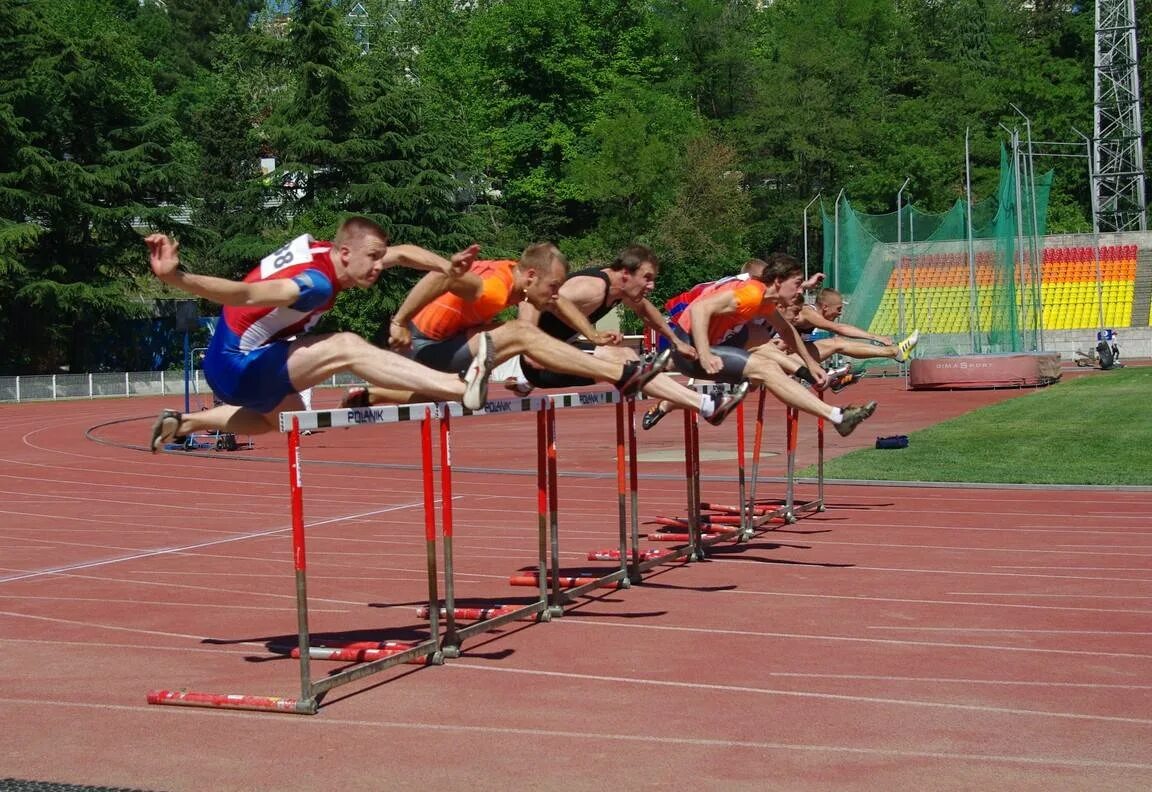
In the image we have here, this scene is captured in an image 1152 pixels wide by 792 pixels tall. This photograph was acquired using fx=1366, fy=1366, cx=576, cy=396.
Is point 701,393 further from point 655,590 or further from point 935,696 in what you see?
point 935,696

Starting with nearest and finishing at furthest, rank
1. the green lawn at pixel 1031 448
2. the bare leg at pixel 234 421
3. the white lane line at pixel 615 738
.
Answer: the white lane line at pixel 615 738, the bare leg at pixel 234 421, the green lawn at pixel 1031 448

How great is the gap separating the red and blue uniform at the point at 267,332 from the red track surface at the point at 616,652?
1.36 metres

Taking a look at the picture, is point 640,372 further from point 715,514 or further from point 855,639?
point 715,514

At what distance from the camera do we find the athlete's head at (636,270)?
829 cm

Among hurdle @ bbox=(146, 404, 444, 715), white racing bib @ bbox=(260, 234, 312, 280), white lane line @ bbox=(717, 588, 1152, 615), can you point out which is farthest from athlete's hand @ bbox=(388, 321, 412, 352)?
white lane line @ bbox=(717, 588, 1152, 615)

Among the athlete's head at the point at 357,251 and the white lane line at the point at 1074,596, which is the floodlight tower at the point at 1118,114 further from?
the athlete's head at the point at 357,251

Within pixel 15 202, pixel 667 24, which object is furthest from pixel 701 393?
pixel 667 24

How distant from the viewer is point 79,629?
7547 millimetres

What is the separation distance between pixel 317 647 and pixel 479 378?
165cm

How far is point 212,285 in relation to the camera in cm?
545

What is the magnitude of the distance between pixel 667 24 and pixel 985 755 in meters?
66.2

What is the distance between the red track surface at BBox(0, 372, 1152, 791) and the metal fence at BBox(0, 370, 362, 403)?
25912 millimetres

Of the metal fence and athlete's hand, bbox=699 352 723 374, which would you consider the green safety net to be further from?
athlete's hand, bbox=699 352 723 374

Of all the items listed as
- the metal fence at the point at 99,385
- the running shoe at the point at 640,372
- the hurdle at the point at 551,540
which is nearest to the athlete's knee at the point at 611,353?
the hurdle at the point at 551,540
